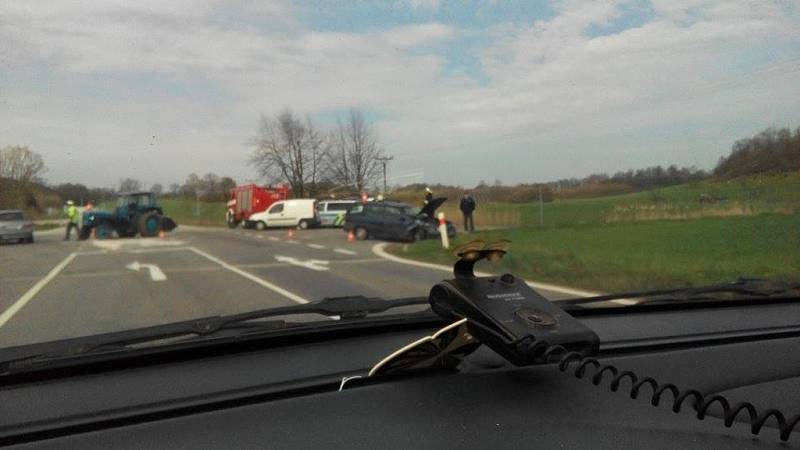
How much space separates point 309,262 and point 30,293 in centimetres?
598

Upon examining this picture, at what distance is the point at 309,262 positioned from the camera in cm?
1520

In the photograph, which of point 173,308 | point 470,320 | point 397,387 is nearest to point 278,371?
point 397,387

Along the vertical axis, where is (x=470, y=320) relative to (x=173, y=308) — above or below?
above

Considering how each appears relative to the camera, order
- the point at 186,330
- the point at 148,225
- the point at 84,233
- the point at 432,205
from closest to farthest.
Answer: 1. the point at 186,330
2. the point at 432,205
3. the point at 148,225
4. the point at 84,233

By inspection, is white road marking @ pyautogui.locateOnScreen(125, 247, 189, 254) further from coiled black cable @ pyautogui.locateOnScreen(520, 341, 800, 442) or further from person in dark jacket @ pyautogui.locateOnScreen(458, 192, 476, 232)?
coiled black cable @ pyautogui.locateOnScreen(520, 341, 800, 442)

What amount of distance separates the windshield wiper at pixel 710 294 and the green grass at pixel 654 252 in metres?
4.32

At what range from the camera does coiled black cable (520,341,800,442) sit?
198 cm

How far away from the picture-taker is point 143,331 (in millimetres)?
3193

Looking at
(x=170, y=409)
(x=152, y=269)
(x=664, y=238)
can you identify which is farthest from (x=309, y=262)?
(x=170, y=409)

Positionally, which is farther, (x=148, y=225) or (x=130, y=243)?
(x=130, y=243)

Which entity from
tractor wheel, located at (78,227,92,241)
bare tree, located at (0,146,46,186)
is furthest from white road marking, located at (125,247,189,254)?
bare tree, located at (0,146,46,186)

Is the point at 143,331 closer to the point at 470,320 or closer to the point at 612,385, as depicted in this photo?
the point at 470,320

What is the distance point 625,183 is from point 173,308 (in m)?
→ 5.01

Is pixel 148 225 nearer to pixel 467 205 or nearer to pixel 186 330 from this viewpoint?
pixel 467 205
